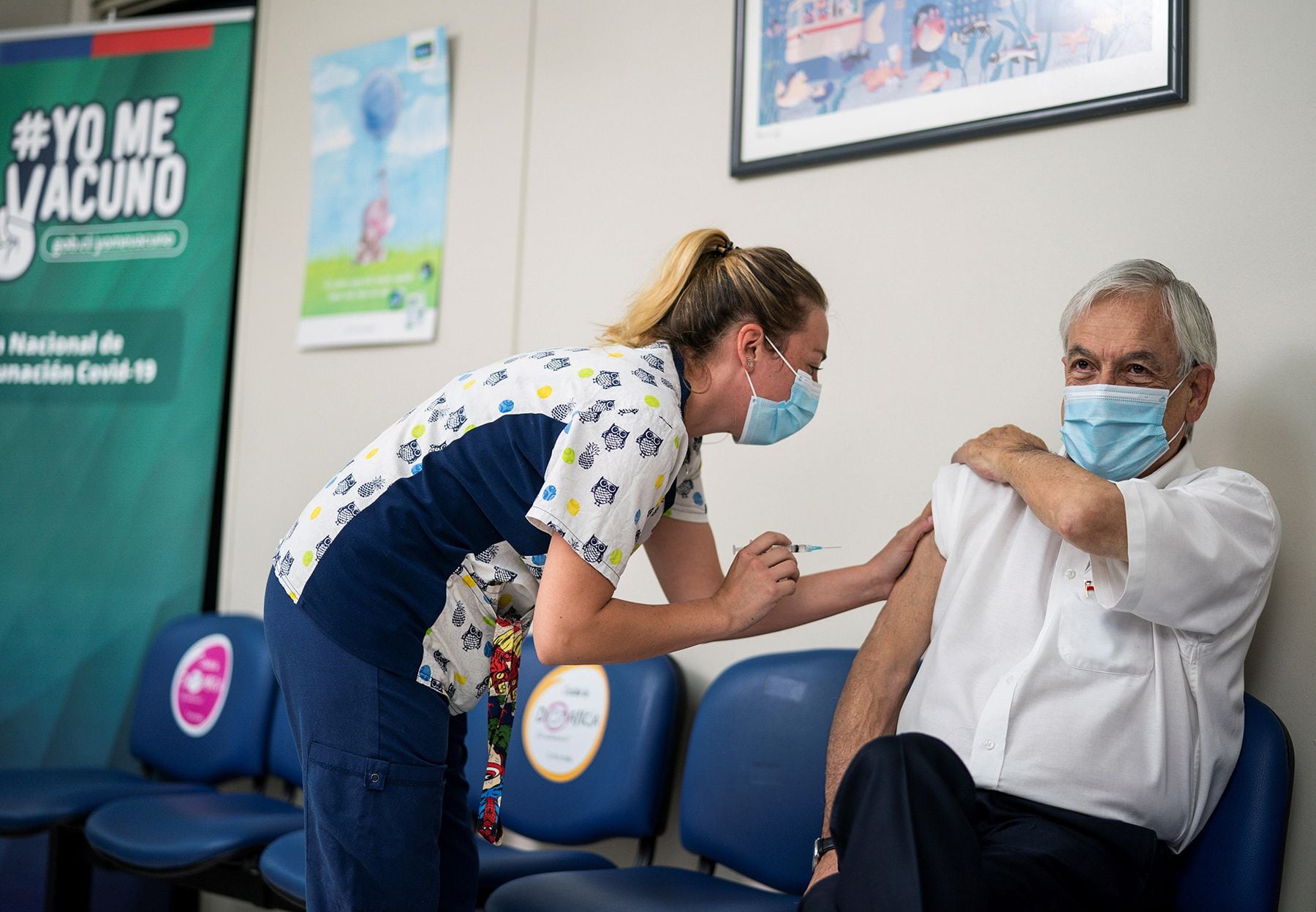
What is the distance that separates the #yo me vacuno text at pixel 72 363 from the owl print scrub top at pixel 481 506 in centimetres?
235

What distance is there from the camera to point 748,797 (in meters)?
2.34

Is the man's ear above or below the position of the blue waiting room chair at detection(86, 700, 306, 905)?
above

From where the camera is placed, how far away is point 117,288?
3.82m

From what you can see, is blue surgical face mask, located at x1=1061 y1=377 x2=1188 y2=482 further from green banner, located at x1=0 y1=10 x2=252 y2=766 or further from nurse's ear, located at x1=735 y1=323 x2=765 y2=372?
green banner, located at x1=0 y1=10 x2=252 y2=766

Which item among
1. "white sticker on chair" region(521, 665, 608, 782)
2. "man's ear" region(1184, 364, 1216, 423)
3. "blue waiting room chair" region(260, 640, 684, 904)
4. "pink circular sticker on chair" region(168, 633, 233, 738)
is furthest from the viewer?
"pink circular sticker on chair" region(168, 633, 233, 738)

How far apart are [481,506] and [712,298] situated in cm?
49

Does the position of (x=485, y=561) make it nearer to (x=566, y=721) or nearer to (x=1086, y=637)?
(x=1086, y=637)

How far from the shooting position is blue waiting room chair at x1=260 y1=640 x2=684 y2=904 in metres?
2.45

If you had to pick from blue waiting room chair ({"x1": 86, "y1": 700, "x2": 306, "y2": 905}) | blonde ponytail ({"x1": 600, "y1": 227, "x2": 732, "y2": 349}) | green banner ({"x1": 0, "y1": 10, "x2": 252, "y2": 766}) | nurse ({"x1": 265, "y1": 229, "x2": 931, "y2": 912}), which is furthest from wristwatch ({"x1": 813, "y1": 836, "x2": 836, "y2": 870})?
green banner ({"x1": 0, "y1": 10, "x2": 252, "y2": 766})

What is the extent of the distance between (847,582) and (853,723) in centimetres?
25

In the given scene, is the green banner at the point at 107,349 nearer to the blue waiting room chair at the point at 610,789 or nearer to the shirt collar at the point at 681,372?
the blue waiting room chair at the point at 610,789

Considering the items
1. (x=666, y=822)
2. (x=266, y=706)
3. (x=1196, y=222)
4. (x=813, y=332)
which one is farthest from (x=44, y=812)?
(x=1196, y=222)

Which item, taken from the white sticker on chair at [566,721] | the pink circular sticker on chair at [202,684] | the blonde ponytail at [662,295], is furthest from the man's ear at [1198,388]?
the pink circular sticker on chair at [202,684]

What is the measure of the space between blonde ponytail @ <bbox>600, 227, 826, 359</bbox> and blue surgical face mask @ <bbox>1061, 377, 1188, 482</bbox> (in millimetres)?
466
